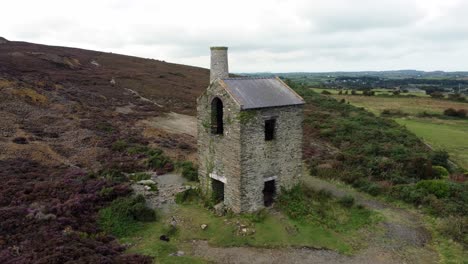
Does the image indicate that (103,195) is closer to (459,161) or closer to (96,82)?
(459,161)

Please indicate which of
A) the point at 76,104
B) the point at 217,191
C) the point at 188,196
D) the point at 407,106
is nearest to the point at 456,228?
the point at 217,191

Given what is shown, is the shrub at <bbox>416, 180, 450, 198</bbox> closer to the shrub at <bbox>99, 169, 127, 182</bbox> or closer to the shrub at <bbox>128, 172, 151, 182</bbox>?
the shrub at <bbox>128, 172, 151, 182</bbox>

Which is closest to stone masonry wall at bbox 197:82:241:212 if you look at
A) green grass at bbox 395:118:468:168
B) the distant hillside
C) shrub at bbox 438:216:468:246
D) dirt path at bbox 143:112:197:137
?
shrub at bbox 438:216:468:246

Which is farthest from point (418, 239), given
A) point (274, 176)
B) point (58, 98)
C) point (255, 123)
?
point (58, 98)

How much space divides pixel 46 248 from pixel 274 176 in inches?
390

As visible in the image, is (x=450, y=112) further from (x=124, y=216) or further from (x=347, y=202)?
(x=124, y=216)

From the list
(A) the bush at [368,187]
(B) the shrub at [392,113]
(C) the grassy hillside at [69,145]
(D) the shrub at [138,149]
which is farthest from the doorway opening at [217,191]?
(B) the shrub at [392,113]

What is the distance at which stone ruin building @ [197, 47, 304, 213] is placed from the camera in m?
16.7

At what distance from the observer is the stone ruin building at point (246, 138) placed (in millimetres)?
16672

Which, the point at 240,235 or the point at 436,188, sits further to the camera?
the point at 436,188

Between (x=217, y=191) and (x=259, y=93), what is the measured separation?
5.28 meters

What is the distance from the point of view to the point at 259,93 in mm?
17625

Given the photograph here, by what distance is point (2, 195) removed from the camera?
18531 mm

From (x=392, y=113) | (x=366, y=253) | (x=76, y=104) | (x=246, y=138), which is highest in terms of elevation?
(x=246, y=138)
